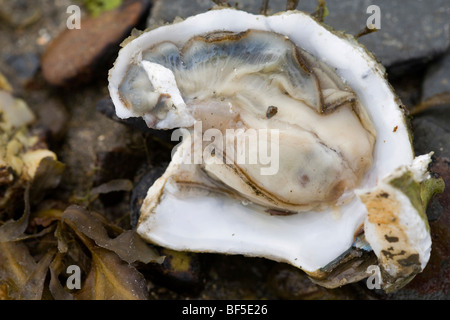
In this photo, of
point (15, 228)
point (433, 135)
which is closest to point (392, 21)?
point (433, 135)

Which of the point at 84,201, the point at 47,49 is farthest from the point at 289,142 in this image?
the point at 47,49

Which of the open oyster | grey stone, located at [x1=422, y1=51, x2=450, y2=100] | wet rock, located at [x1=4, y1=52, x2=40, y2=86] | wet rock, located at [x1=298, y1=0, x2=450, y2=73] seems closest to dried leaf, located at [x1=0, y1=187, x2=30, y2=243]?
the open oyster

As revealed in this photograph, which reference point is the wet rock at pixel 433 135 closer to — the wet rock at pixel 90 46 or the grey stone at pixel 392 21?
the grey stone at pixel 392 21

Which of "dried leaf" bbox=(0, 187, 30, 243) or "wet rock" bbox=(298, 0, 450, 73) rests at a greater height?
"wet rock" bbox=(298, 0, 450, 73)

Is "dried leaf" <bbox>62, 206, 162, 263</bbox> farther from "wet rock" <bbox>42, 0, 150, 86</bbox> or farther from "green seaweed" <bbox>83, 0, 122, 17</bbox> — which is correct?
→ "green seaweed" <bbox>83, 0, 122, 17</bbox>

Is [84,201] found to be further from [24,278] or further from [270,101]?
[270,101]

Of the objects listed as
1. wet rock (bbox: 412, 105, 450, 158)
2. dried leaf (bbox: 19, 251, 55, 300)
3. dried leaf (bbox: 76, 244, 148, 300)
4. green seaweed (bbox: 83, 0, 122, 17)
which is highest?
green seaweed (bbox: 83, 0, 122, 17)

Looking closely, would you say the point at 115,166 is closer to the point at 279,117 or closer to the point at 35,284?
the point at 35,284
